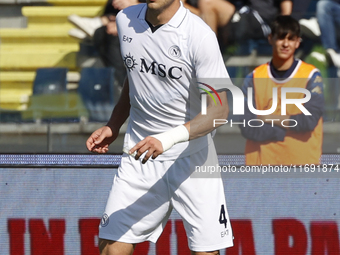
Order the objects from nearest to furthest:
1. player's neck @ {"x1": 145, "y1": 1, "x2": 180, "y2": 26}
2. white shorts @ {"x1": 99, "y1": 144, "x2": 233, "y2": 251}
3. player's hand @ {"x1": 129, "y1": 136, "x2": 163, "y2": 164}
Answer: player's hand @ {"x1": 129, "y1": 136, "x2": 163, "y2": 164} → player's neck @ {"x1": 145, "y1": 1, "x2": 180, "y2": 26} → white shorts @ {"x1": 99, "y1": 144, "x2": 233, "y2": 251}

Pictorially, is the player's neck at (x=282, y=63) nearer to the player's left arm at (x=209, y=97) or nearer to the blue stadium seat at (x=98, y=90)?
the blue stadium seat at (x=98, y=90)

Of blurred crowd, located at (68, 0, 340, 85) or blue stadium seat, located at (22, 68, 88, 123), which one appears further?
blurred crowd, located at (68, 0, 340, 85)

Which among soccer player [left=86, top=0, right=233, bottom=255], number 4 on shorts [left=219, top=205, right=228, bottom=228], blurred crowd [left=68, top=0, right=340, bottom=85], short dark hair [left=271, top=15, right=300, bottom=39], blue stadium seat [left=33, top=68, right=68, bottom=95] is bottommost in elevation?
number 4 on shorts [left=219, top=205, right=228, bottom=228]

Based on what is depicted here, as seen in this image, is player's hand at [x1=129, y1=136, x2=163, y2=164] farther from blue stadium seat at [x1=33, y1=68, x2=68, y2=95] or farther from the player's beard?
blue stadium seat at [x1=33, y1=68, x2=68, y2=95]

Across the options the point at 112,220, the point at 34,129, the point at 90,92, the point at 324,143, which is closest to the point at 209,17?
the point at 90,92

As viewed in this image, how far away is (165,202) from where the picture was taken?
7.26ft

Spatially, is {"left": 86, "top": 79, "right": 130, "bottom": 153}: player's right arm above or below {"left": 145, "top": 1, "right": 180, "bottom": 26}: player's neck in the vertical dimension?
below

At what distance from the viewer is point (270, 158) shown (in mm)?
3154

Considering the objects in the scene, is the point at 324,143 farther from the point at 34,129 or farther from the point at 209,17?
the point at 34,129

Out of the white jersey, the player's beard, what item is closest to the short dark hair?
the white jersey

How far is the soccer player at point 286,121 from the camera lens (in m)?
3.17

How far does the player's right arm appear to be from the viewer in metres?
2.27

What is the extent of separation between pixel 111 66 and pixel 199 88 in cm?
164

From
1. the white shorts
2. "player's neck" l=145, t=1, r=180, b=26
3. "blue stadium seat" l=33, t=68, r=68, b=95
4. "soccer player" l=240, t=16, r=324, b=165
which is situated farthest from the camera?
"blue stadium seat" l=33, t=68, r=68, b=95
